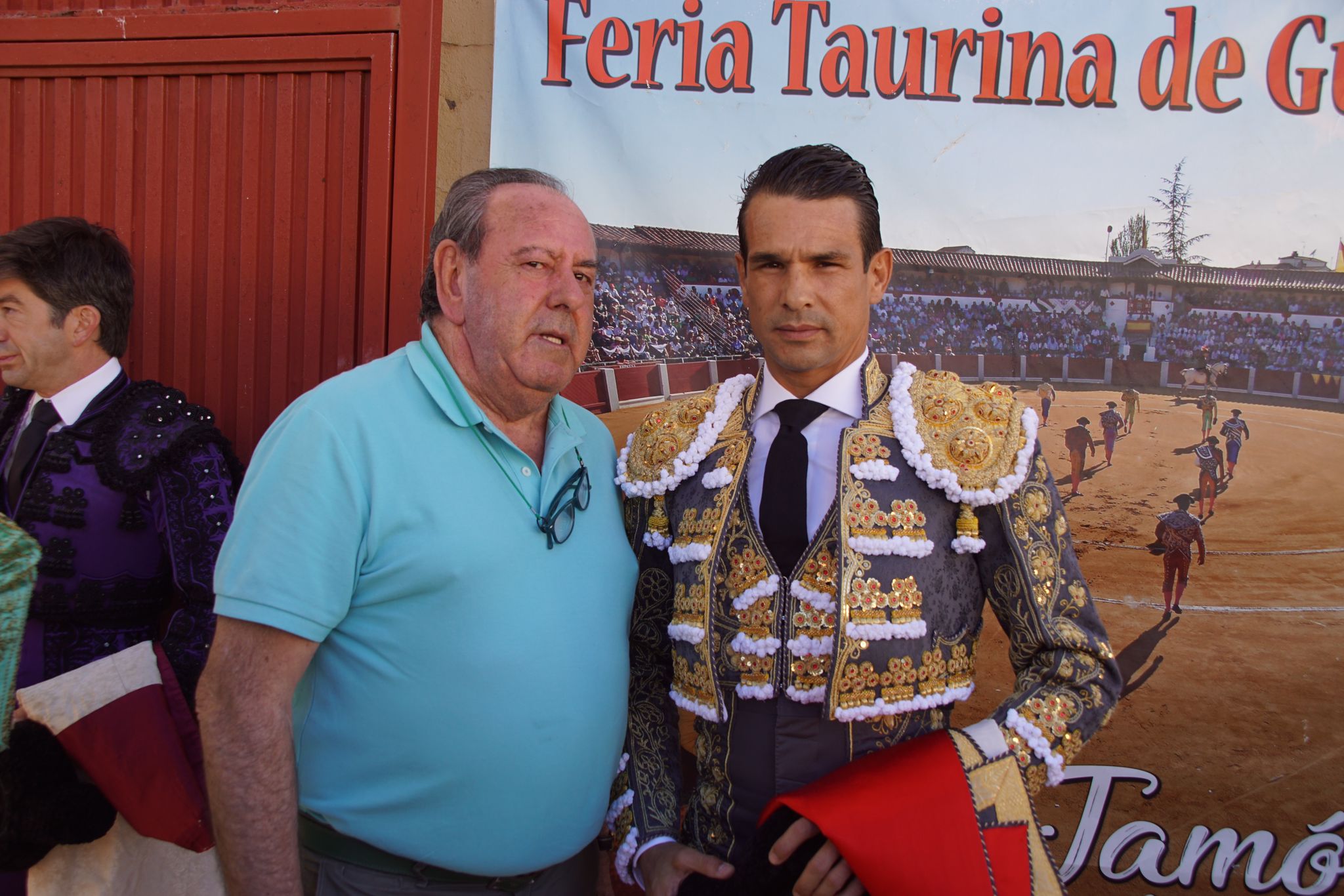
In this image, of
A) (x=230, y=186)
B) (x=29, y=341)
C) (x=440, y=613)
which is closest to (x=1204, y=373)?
(x=440, y=613)

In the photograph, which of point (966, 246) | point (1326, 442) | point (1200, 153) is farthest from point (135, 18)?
point (1326, 442)

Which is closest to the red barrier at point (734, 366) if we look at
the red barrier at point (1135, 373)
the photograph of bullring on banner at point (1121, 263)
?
the photograph of bullring on banner at point (1121, 263)

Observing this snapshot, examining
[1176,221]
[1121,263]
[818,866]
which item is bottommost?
[818,866]

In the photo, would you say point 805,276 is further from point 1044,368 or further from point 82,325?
point 82,325

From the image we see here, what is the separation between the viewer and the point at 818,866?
1362 millimetres

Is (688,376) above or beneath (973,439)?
above

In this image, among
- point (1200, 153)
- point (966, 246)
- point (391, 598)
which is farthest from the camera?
point (966, 246)

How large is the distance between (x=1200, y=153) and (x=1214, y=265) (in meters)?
0.34

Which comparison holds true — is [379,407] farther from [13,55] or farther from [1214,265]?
[13,55]

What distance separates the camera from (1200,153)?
8.19ft

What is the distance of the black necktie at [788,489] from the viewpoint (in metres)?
1.66

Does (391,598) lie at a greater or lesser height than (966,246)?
lesser

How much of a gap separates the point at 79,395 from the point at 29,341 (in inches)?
7.1

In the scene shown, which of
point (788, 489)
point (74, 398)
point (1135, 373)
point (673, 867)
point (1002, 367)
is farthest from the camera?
point (1002, 367)
